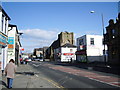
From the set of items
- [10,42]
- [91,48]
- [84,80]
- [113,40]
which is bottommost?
→ [84,80]

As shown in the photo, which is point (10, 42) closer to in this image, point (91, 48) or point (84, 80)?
point (84, 80)

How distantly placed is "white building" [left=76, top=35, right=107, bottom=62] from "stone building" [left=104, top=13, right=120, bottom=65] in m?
10.6

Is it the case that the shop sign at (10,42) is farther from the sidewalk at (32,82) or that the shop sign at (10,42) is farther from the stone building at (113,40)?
the stone building at (113,40)

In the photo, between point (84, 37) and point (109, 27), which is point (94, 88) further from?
point (84, 37)

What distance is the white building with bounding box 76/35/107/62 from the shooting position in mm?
49844

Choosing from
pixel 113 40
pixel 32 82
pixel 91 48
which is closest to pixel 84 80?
pixel 32 82

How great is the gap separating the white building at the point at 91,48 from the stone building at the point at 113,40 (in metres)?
10.6

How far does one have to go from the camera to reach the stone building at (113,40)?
116ft

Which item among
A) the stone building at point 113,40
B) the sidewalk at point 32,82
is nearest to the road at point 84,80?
the sidewalk at point 32,82

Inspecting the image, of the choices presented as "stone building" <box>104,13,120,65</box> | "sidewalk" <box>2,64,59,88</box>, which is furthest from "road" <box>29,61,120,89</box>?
"stone building" <box>104,13,120,65</box>

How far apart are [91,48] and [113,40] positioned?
13.5 meters

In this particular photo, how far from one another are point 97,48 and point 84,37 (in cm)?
521

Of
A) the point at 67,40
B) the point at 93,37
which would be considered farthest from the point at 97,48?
the point at 67,40

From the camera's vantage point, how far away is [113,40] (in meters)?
37.1
